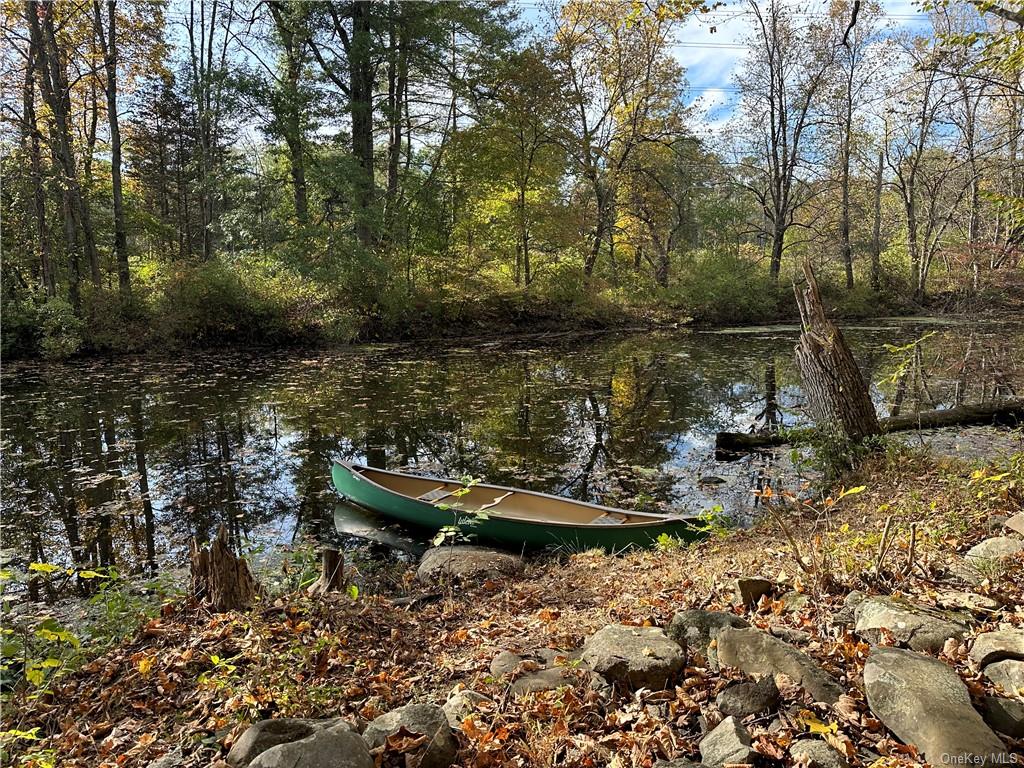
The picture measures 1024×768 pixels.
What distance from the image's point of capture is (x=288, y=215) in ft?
71.5

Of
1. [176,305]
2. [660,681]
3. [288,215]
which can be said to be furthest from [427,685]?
[288,215]

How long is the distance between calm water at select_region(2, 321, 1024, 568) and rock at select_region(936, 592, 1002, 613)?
267 cm

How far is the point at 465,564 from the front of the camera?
18.2 ft

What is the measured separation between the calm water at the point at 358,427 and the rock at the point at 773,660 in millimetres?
3673

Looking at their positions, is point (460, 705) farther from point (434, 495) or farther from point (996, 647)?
point (434, 495)

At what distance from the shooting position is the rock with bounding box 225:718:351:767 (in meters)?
2.45

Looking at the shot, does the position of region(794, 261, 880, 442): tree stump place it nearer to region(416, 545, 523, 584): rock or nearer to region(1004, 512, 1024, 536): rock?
region(1004, 512, 1024, 536): rock

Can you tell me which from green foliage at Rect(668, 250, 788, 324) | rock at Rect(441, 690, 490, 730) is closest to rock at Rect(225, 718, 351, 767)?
rock at Rect(441, 690, 490, 730)

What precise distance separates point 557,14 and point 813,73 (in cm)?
1248

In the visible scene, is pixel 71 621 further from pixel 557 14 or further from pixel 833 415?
pixel 557 14

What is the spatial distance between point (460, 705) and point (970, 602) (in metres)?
2.69

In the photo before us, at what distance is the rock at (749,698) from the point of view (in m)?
2.51

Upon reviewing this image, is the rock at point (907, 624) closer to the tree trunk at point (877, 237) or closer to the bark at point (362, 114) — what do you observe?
the bark at point (362, 114)

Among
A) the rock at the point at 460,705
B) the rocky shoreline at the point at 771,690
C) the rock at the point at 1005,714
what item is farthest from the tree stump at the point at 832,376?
the rock at the point at 460,705
